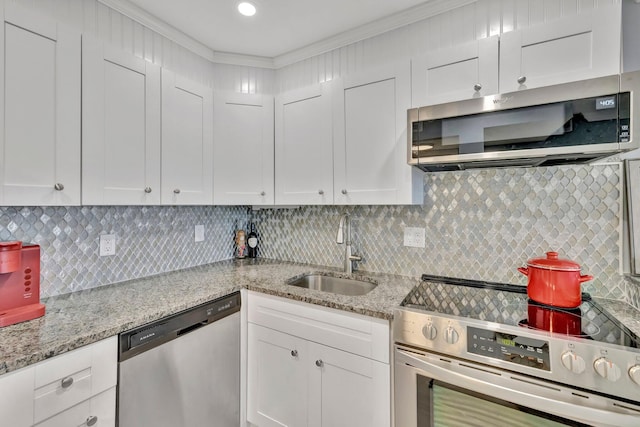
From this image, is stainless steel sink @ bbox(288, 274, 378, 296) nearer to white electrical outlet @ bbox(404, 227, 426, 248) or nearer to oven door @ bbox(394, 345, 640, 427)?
white electrical outlet @ bbox(404, 227, 426, 248)

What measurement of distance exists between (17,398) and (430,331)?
55.7 inches

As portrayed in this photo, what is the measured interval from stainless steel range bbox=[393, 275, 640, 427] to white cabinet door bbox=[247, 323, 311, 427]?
1.73ft

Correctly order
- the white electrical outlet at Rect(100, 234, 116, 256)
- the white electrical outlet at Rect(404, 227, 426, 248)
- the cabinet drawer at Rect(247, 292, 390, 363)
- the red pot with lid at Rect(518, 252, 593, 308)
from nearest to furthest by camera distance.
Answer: the red pot with lid at Rect(518, 252, 593, 308), the cabinet drawer at Rect(247, 292, 390, 363), the white electrical outlet at Rect(100, 234, 116, 256), the white electrical outlet at Rect(404, 227, 426, 248)

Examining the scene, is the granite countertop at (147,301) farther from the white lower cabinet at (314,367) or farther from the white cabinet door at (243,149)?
the white cabinet door at (243,149)

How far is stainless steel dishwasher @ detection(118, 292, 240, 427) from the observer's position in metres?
1.21

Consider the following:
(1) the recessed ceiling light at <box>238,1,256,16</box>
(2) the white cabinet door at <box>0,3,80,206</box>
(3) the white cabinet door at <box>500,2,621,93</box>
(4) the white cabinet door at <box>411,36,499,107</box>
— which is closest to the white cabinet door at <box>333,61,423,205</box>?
(4) the white cabinet door at <box>411,36,499,107</box>

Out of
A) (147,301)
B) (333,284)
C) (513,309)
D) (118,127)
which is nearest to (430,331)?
(513,309)

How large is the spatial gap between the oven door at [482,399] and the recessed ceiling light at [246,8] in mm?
1911

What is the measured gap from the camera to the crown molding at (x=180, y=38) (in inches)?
63.6

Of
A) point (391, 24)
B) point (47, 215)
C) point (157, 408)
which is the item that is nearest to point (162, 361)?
point (157, 408)

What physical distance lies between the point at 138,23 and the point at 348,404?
2.36m

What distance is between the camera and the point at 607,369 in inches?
36.4

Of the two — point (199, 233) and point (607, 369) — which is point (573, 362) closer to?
point (607, 369)

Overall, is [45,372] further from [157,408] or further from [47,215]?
[47,215]
